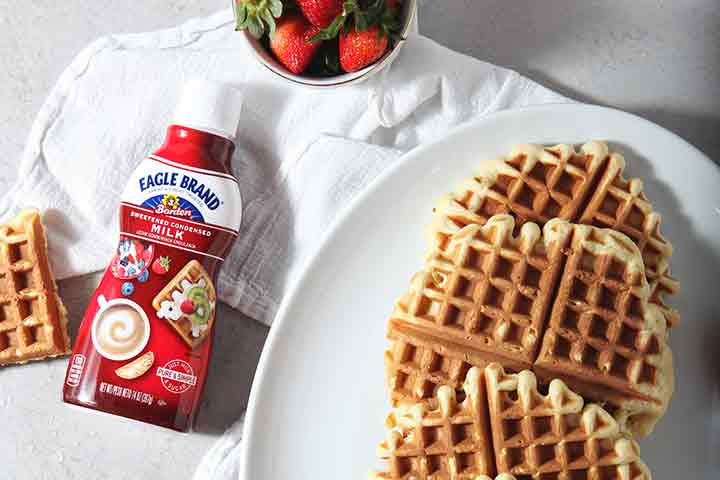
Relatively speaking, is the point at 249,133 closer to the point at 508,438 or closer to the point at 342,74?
the point at 342,74

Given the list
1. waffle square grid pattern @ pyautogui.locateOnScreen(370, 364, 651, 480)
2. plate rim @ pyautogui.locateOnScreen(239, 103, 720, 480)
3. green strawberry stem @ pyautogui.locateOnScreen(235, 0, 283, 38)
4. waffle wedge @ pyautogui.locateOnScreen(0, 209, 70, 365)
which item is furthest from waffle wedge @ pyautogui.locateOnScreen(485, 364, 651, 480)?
waffle wedge @ pyautogui.locateOnScreen(0, 209, 70, 365)

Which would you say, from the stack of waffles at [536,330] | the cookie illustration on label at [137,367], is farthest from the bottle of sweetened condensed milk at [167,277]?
the stack of waffles at [536,330]

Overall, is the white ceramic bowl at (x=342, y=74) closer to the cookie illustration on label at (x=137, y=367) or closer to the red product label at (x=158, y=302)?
the red product label at (x=158, y=302)

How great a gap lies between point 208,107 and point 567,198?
0.73m

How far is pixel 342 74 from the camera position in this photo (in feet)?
5.17

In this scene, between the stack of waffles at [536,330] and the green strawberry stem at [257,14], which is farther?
the green strawberry stem at [257,14]

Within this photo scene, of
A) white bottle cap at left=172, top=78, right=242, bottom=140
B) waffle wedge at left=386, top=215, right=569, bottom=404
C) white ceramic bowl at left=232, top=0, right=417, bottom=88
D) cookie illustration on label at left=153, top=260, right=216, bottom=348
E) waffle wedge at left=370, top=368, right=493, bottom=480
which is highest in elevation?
white ceramic bowl at left=232, top=0, right=417, bottom=88

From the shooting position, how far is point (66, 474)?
5.68ft

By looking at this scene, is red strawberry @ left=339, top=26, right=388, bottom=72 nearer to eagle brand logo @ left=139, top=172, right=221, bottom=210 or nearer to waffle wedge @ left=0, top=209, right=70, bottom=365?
eagle brand logo @ left=139, top=172, right=221, bottom=210

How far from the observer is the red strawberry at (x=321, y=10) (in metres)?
1.47

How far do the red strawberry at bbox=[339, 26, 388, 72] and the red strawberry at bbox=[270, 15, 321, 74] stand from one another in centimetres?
6

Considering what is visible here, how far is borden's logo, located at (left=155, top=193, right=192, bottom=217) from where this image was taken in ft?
5.13

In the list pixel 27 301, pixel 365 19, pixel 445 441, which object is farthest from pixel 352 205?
pixel 27 301

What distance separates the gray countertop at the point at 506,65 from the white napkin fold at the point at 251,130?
0.33 ft
